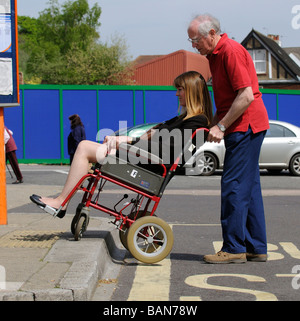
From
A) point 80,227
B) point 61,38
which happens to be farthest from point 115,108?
point 61,38

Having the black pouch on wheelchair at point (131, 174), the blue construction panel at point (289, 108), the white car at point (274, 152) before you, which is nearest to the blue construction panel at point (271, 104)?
the blue construction panel at point (289, 108)

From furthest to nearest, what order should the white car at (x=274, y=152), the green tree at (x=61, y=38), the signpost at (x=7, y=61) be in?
1. the green tree at (x=61, y=38)
2. the white car at (x=274, y=152)
3. the signpost at (x=7, y=61)

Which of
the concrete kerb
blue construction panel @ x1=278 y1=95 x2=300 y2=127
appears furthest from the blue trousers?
blue construction panel @ x1=278 y1=95 x2=300 y2=127

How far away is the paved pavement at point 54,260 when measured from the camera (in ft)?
13.4

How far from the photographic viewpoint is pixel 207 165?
57.1 feet

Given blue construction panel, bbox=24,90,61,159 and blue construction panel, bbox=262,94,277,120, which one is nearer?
blue construction panel, bbox=24,90,61,159

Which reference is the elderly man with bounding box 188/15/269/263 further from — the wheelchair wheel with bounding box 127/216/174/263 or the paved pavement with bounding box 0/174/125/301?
the paved pavement with bounding box 0/174/125/301

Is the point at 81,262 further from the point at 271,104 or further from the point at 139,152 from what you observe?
the point at 271,104

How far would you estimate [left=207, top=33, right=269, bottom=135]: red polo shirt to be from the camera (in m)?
5.37

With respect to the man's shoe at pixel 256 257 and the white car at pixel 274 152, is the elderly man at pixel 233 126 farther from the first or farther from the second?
the white car at pixel 274 152

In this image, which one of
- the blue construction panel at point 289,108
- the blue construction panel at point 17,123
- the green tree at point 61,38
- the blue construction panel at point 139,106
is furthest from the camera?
the green tree at point 61,38

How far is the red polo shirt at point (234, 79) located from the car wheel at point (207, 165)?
11748 mm

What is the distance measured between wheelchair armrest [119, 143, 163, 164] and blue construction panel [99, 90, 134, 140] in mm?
18225

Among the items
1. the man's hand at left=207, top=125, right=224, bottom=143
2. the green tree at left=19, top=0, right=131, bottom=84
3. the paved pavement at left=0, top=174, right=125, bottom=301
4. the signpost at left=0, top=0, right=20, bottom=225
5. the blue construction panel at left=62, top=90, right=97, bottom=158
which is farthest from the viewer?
the green tree at left=19, top=0, right=131, bottom=84
